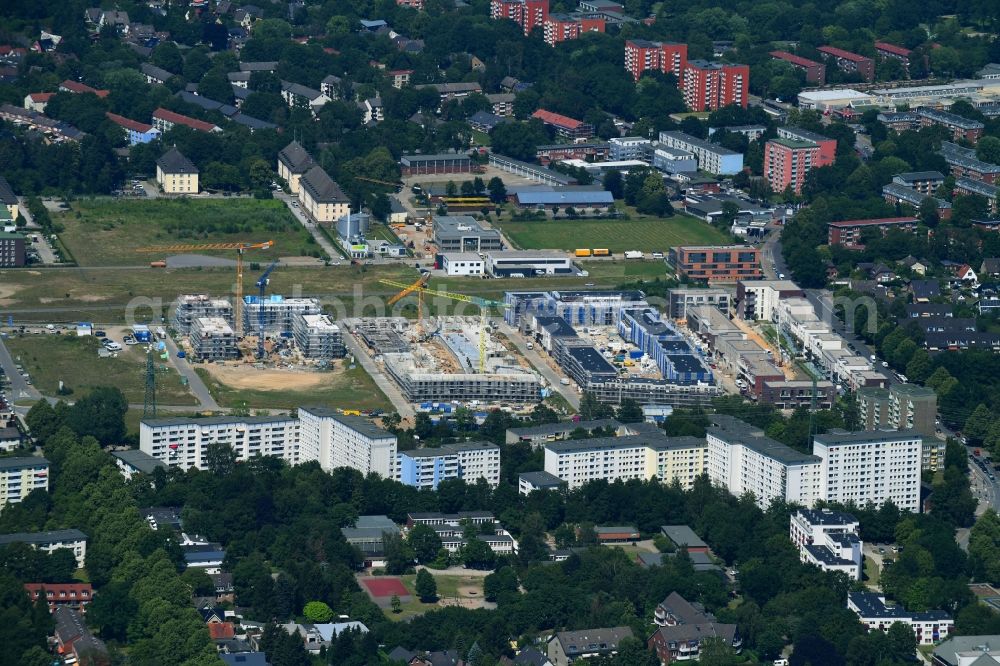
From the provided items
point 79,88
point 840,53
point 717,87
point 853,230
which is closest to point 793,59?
point 840,53

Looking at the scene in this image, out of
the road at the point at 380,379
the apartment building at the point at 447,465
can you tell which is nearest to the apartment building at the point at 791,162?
the road at the point at 380,379

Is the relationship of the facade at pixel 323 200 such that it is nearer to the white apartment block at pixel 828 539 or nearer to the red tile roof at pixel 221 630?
the white apartment block at pixel 828 539

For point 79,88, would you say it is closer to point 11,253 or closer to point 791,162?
point 11,253

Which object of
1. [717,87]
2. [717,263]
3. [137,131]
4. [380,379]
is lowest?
[717,87]

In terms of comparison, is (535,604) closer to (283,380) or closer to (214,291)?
(283,380)

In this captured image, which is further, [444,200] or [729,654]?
[444,200]

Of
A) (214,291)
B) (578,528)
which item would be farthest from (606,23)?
(578,528)

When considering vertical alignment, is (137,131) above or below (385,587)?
below
